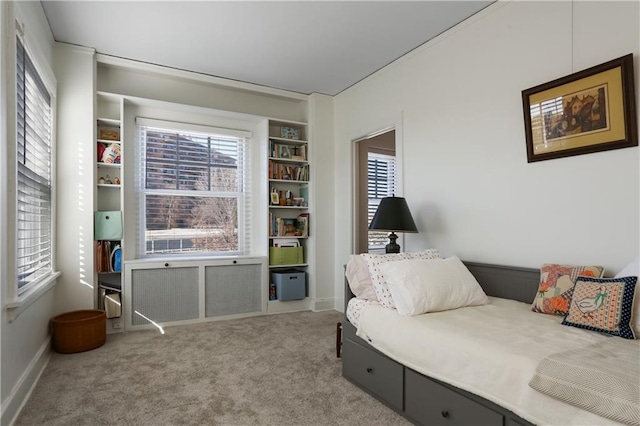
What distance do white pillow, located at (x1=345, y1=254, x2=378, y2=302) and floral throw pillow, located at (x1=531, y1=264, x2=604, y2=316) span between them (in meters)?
0.95

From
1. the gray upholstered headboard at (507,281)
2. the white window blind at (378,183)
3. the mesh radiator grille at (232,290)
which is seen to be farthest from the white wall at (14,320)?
the white window blind at (378,183)

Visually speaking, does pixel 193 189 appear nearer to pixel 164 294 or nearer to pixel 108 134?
pixel 108 134

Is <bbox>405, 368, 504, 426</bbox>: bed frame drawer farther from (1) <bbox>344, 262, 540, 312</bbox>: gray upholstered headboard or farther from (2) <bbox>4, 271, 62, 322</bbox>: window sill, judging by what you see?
(2) <bbox>4, 271, 62, 322</bbox>: window sill

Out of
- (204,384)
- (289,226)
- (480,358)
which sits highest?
(289,226)

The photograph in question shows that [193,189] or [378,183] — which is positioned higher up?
[378,183]

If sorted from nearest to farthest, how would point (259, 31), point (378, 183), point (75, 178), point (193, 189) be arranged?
point (259, 31), point (75, 178), point (193, 189), point (378, 183)

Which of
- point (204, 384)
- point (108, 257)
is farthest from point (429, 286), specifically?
point (108, 257)

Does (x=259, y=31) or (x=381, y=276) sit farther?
(x=259, y=31)

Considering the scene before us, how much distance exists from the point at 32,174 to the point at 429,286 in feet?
9.25

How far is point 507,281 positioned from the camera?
249 centimetres

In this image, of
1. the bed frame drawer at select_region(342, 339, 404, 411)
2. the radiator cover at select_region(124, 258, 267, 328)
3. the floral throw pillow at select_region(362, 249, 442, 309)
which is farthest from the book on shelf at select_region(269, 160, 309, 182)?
the bed frame drawer at select_region(342, 339, 404, 411)

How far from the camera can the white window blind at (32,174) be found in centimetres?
238

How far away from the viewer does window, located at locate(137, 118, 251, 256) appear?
404cm

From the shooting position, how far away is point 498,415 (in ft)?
4.93
